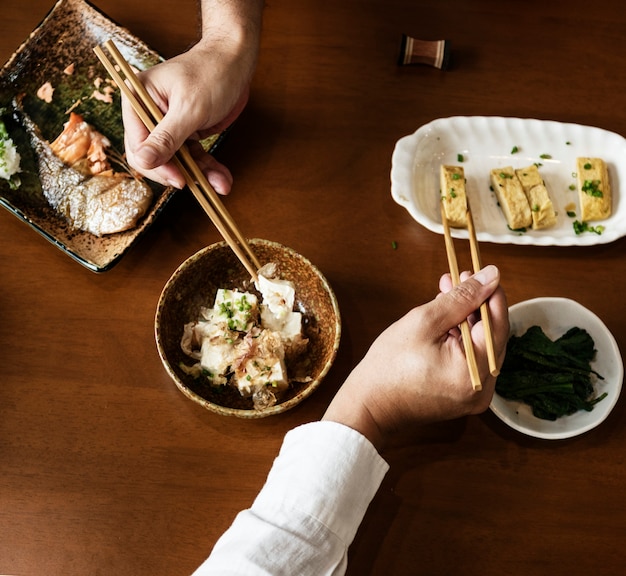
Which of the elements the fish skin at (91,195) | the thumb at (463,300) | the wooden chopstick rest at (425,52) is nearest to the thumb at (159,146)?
the fish skin at (91,195)

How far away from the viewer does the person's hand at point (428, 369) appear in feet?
4.65

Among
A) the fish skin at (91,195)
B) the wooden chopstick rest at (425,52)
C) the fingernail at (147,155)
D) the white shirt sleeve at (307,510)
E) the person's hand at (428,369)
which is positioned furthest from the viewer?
the wooden chopstick rest at (425,52)

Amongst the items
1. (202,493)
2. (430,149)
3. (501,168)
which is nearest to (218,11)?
(430,149)

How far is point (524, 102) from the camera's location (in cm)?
209

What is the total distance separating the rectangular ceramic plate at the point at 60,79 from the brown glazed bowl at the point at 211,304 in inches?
11.7

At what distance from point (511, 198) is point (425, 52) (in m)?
0.60

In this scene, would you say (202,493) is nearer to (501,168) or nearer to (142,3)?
(501,168)

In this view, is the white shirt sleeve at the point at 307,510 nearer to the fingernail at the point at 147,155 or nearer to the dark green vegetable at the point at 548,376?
the dark green vegetable at the point at 548,376

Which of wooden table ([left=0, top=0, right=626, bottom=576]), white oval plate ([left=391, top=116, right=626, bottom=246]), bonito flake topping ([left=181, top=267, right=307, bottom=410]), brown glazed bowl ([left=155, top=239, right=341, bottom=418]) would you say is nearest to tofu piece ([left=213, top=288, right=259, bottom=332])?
bonito flake topping ([left=181, top=267, right=307, bottom=410])

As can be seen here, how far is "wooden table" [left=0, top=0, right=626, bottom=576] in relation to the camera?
Answer: 156 centimetres

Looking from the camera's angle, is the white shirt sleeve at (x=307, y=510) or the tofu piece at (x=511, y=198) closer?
the white shirt sleeve at (x=307, y=510)

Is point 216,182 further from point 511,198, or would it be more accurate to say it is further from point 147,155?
point 511,198

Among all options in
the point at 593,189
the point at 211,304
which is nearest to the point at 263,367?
the point at 211,304

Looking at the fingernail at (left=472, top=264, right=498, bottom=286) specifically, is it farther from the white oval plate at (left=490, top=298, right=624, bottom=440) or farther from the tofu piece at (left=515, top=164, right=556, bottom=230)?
the tofu piece at (left=515, top=164, right=556, bottom=230)
